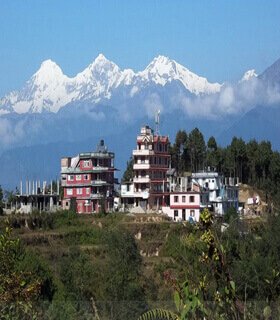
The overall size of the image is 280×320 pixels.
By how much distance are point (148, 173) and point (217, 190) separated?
459cm

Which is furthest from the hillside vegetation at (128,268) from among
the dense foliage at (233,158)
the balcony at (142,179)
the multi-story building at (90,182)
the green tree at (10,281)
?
the dense foliage at (233,158)

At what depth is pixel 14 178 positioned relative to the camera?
18712 cm

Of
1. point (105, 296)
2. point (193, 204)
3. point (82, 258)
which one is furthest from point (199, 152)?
point (105, 296)

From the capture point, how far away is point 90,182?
43.1m

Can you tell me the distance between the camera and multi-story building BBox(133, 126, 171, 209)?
4325 cm

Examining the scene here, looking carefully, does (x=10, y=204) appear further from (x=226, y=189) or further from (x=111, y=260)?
(x=111, y=260)

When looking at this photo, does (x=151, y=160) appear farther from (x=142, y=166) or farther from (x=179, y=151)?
(x=179, y=151)

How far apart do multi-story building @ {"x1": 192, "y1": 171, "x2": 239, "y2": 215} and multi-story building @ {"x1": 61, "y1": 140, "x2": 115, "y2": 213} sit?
5050 millimetres

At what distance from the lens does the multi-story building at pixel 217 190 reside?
147ft

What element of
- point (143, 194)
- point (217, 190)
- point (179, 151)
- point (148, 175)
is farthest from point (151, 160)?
point (179, 151)

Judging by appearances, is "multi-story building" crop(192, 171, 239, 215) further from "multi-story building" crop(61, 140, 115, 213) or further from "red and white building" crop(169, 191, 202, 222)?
"multi-story building" crop(61, 140, 115, 213)

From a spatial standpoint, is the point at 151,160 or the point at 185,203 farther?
the point at 151,160

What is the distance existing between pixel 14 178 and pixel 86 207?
480 ft

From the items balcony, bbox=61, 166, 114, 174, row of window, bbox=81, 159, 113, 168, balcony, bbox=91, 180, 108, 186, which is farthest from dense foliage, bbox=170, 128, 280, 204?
balcony, bbox=91, 180, 108, 186
